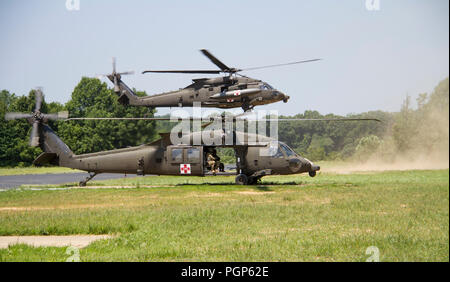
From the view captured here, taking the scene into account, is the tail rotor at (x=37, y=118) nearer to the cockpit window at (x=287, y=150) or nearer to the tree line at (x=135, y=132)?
the tree line at (x=135, y=132)

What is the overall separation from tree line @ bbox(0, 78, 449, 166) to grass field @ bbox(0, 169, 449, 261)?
8.07ft

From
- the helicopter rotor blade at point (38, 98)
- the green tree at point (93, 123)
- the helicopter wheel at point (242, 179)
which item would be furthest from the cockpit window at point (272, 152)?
the helicopter rotor blade at point (38, 98)

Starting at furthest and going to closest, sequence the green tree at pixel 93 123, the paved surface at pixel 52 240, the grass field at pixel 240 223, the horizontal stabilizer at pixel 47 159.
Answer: the green tree at pixel 93 123, the horizontal stabilizer at pixel 47 159, the paved surface at pixel 52 240, the grass field at pixel 240 223

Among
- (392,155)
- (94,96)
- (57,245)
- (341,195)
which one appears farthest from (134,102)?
(392,155)

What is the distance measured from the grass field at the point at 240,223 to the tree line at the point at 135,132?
2460 millimetres

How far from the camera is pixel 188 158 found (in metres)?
24.3

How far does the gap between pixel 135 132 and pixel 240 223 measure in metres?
17.3

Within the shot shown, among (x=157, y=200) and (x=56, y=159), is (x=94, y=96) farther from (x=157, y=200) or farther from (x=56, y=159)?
(x=157, y=200)

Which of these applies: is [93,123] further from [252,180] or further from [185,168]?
[252,180]

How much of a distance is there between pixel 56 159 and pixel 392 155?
73.0 ft

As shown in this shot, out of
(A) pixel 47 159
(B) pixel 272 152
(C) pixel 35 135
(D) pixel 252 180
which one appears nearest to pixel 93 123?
(C) pixel 35 135

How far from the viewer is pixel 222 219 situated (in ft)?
43.0

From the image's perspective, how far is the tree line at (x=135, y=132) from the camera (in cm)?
2294
